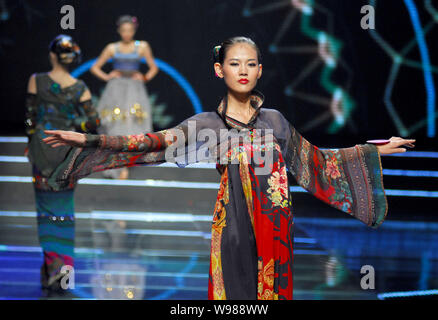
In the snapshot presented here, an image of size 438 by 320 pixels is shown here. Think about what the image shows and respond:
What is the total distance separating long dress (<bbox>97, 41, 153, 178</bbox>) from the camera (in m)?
7.26

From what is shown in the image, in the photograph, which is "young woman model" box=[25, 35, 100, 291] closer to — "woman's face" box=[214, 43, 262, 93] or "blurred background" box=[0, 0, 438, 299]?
"woman's face" box=[214, 43, 262, 93]

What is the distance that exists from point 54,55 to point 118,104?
11.2 ft

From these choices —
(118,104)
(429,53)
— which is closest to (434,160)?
(429,53)

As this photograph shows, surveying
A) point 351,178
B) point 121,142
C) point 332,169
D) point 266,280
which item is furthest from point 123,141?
point 351,178

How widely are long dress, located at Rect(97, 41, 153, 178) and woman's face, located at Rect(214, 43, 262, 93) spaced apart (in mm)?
4878

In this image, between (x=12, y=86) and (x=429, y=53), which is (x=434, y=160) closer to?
(x=429, y=53)

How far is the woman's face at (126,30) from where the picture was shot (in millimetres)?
7223

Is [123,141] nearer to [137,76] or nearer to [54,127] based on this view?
[54,127]

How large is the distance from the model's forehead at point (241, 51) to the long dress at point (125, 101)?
192 inches

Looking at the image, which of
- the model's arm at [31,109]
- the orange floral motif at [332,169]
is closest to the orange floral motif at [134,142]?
the orange floral motif at [332,169]

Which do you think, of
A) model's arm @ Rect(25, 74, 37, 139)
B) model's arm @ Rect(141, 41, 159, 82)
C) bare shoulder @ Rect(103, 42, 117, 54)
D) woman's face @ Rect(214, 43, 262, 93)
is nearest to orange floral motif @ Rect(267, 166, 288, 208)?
woman's face @ Rect(214, 43, 262, 93)

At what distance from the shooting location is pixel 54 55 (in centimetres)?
388

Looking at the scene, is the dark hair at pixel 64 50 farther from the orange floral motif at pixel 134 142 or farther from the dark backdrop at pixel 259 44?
the dark backdrop at pixel 259 44

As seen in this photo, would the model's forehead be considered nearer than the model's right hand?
No
